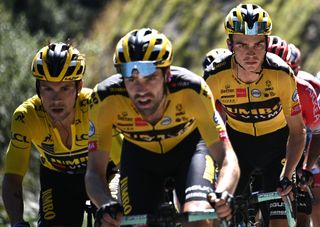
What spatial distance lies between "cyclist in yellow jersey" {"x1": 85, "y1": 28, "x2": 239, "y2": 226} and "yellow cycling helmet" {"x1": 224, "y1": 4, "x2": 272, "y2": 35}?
5.86 ft

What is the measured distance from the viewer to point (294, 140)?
8.44m

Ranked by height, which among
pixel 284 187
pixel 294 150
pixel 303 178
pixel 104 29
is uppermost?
pixel 104 29

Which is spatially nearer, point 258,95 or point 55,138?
point 55,138

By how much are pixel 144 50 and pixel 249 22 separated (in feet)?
8.22

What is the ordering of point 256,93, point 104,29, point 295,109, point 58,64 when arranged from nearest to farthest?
point 58,64, point 295,109, point 256,93, point 104,29

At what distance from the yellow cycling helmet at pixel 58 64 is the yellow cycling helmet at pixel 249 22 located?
160 cm

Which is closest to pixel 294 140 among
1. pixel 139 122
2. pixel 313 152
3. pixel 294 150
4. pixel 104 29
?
pixel 294 150

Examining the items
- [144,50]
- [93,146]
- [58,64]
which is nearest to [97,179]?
[93,146]

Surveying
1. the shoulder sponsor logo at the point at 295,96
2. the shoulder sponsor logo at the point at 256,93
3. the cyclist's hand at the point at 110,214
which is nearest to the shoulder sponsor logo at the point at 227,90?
the shoulder sponsor logo at the point at 256,93

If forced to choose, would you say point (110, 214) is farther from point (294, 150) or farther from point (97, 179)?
point (294, 150)

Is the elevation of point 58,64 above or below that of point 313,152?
above

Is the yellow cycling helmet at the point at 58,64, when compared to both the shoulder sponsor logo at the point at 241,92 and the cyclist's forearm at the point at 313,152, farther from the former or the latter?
the cyclist's forearm at the point at 313,152

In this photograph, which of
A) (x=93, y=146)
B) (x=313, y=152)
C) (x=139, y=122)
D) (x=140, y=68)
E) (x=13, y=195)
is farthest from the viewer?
(x=313, y=152)

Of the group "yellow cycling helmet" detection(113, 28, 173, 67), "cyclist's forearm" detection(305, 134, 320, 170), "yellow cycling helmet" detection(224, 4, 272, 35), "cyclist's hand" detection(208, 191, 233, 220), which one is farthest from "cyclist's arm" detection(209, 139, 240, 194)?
"cyclist's forearm" detection(305, 134, 320, 170)
